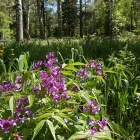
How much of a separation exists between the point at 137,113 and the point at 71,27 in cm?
3986

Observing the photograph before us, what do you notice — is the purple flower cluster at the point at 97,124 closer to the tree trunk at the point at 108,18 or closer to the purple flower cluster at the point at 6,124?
the purple flower cluster at the point at 6,124

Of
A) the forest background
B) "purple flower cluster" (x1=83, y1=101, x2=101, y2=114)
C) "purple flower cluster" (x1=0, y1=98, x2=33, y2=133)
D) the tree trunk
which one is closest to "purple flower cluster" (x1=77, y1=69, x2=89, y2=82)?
"purple flower cluster" (x1=83, y1=101, x2=101, y2=114)

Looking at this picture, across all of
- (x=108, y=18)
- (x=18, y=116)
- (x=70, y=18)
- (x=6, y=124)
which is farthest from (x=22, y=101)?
(x=70, y=18)

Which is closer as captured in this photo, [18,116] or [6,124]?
[6,124]

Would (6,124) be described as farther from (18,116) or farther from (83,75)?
(83,75)

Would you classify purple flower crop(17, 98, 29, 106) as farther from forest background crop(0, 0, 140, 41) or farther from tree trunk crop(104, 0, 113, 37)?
tree trunk crop(104, 0, 113, 37)

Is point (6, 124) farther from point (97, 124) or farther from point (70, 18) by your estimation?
point (70, 18)

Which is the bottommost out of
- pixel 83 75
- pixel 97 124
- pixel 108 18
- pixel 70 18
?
pixel 97 124

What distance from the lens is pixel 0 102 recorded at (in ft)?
4.75

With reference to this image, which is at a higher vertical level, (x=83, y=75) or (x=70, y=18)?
(x=70, y=18)

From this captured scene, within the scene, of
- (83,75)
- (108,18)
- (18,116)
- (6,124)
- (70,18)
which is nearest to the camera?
(6,124)

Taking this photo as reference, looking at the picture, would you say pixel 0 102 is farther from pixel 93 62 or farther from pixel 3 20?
pixel 3 20

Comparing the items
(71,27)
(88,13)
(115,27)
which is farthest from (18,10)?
(88,13)

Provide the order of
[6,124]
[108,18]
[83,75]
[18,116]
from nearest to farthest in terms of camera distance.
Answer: [6,124] < [18,116] < [83,75] < [108,18]
